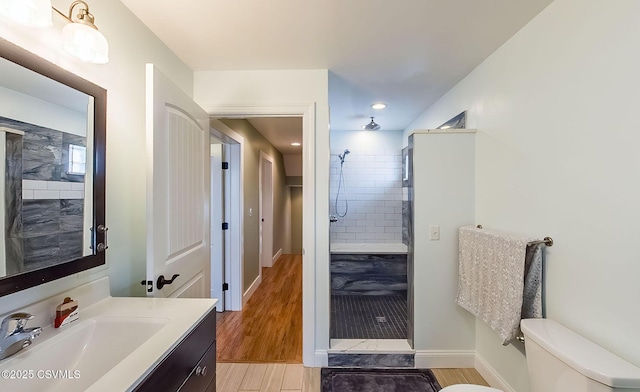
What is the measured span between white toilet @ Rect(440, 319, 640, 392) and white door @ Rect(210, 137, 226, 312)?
251cm

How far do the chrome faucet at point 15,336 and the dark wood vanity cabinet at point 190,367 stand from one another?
40 centimetres

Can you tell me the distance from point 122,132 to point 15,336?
3.04ft

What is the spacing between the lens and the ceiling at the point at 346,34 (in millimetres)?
1354

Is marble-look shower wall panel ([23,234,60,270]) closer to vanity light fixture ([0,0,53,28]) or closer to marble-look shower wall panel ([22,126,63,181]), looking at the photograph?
marble-look shower wall panel ([22,126,63,181])

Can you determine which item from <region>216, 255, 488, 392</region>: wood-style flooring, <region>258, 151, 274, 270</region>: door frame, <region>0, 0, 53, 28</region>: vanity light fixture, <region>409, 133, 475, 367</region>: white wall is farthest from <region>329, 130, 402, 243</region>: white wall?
<region>0, 0, 53, 28</region>: vanity light fixture

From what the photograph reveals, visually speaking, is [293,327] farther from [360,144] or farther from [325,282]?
[360,144]

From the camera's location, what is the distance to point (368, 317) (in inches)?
110

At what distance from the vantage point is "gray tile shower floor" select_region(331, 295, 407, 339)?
2.44 meters

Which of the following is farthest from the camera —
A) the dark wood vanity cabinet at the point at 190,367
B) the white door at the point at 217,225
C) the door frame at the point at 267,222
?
the door frame at the point at 267,222

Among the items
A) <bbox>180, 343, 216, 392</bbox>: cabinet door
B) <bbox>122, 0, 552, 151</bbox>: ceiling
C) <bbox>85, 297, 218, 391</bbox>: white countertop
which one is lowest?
<bbox>180, 343, 216, 392</bbox>: cabinet door

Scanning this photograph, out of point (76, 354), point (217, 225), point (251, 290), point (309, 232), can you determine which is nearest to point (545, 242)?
point (309, 232)

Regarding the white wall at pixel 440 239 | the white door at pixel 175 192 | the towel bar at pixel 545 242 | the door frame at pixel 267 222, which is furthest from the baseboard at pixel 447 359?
the door frame at pixel 267 222

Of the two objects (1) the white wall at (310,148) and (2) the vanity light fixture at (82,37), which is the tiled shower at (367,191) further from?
(2) the vanity light fixture at (82,37)

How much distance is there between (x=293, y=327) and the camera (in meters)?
2.71
